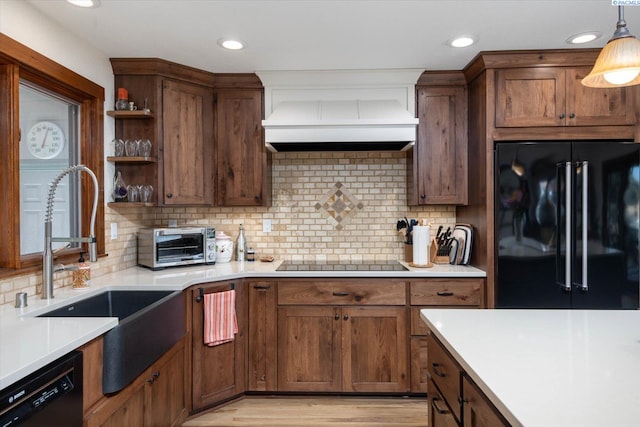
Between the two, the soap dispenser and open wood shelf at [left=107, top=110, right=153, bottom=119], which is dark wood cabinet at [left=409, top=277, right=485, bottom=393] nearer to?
the soap dispenser

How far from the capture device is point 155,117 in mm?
2838

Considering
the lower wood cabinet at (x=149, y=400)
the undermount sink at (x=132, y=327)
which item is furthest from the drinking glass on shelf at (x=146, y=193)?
the lower wood cabinet at (x=149, y=400)

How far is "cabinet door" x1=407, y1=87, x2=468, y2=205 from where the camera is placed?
306cm

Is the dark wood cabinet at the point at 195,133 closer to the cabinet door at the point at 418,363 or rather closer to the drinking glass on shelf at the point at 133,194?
the drinking glass on shelf at the point at 133,194

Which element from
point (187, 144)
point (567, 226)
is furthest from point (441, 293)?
point (187, 144)

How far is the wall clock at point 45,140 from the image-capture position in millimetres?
2176

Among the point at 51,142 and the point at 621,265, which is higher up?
the point at 51,142

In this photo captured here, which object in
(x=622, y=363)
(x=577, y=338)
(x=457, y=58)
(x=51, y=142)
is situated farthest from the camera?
(x=457, y=58)

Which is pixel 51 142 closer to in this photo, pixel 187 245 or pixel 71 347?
pixel 187 245

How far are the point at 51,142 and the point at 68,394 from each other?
5.23 ft

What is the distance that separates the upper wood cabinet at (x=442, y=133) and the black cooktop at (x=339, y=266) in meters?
0.63

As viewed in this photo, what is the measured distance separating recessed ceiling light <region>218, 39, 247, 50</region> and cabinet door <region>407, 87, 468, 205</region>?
4.54 ft

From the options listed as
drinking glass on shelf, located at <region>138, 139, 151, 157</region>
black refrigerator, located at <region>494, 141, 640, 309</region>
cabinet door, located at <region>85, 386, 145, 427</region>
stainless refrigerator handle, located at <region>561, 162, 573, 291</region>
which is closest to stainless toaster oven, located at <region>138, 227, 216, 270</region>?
drinking glass on shelf, located at <region>138, 139, 151, 157</region>

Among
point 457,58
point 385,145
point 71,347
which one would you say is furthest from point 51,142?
point 457,58
